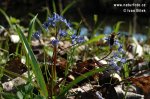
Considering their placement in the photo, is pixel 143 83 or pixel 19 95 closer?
pixel 19 95

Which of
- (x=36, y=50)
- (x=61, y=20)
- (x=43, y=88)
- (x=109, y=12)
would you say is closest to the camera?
(x=43, y=88)

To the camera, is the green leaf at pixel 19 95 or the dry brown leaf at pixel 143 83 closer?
the green leaf at pixel 19 95

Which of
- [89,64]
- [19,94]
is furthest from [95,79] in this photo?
[19,94]

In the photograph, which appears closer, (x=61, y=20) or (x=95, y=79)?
(x=61, y=20)

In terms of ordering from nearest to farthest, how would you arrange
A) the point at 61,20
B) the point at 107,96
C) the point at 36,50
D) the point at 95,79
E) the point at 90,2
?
the point at 61,20 < the point at 107,96 < the point at 95,79 < the point at 36,50 < the point at 90,2

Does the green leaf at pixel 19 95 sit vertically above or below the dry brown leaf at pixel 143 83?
above

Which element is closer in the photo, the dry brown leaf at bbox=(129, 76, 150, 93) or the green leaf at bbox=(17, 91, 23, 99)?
the green leaf at bbox=(17, 91, 23, 99)

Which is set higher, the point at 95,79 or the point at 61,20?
the point at 61,20

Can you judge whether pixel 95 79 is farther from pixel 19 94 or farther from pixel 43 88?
pixel 19 94

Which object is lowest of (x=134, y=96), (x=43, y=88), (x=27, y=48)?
(x=134, y=96)

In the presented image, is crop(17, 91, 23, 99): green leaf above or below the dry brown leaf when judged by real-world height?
above
